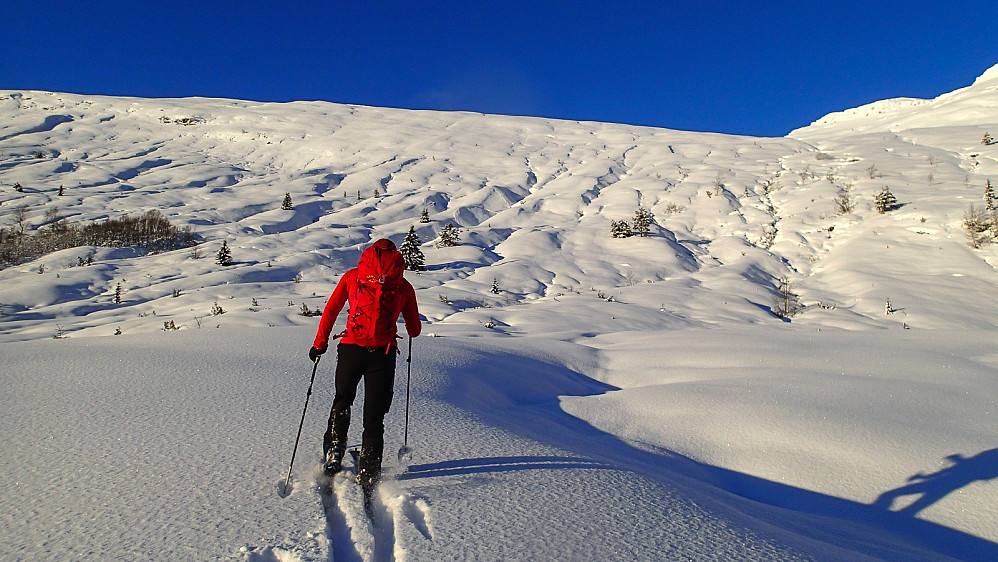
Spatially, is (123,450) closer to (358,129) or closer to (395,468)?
(395,468)

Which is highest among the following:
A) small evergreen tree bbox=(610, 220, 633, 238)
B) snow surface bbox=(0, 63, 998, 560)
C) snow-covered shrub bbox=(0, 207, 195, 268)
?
small evergreen tree bbox=(610, 220, 633, 238)

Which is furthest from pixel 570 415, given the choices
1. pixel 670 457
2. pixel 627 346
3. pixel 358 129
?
pixel 358 129

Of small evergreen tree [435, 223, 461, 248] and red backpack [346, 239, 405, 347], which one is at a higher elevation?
small evergreen tree [435, 223, 461, 248]

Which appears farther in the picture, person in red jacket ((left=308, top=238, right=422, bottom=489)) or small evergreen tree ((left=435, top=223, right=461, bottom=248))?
small evergreen tree ((left=435, top=223, right=461, bottom=248))

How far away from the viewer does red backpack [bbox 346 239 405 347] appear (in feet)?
8.68

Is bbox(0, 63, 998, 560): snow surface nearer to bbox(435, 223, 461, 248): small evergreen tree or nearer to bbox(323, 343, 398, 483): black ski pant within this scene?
bbox(323, 343, 398, 483): black ski pant

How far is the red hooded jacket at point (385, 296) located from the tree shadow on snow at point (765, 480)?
780 millimetres

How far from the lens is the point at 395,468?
2600 mm

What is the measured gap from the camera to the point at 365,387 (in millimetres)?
2574

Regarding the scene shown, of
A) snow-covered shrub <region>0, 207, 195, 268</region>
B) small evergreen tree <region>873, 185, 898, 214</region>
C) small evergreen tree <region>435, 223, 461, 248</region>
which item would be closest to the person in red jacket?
small evergreen tree <region>435, 223, 461, 248</region>

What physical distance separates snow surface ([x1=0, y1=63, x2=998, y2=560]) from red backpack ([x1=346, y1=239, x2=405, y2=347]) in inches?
29.5

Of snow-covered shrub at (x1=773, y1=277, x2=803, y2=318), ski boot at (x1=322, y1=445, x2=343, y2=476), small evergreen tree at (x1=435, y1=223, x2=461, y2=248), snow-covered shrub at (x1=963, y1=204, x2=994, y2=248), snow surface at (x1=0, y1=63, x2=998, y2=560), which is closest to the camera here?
snow surface at (x1=0, y1=63, x2=998, y2=560)

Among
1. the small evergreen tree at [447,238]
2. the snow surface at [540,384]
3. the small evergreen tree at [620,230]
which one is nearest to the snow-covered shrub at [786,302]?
the snow surface at [540,384]

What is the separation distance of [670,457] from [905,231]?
16143 mm
